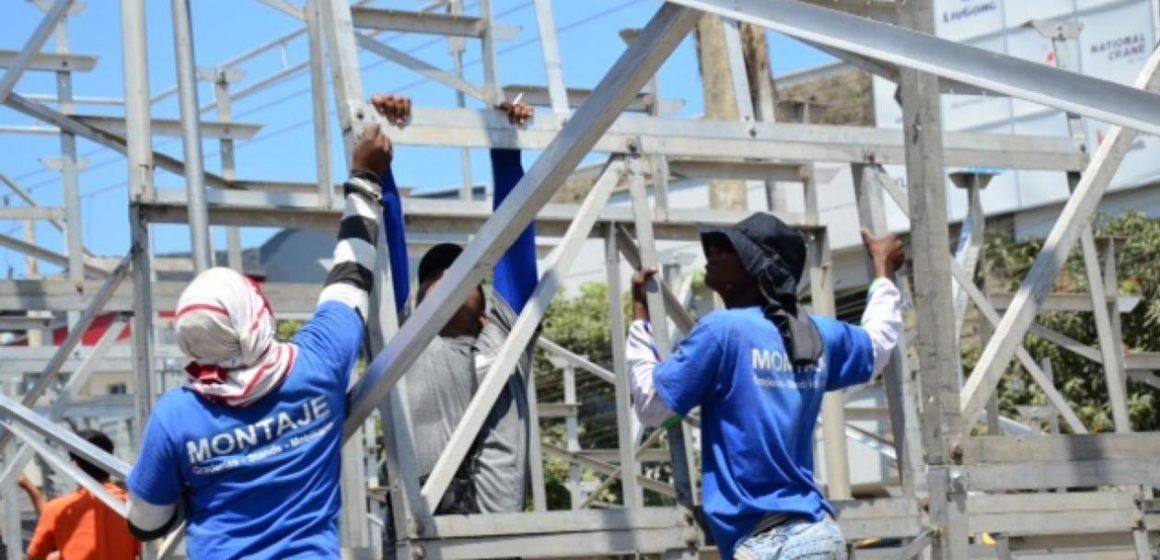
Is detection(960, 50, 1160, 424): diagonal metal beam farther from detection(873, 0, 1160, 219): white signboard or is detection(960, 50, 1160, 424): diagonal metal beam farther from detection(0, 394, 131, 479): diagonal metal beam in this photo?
detection(873, 0, 1160, 219): white signboard

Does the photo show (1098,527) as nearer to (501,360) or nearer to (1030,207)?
(501,360)

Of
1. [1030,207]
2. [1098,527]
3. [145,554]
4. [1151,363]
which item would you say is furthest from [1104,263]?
[1030,207]

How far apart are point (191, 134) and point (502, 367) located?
5.12ft

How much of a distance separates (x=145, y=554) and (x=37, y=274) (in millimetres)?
7211

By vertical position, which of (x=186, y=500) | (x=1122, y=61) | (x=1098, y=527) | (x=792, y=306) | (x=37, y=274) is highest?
(x=1122, y=61)

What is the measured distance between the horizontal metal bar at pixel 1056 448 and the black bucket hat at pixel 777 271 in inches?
17.7

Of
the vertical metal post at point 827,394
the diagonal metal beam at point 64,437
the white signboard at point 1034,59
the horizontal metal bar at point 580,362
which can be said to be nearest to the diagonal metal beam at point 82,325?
the diagonal metal beam at point 64,437

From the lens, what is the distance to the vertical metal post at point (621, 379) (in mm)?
6590

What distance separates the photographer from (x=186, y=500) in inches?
173

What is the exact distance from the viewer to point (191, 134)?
6273 millimetres

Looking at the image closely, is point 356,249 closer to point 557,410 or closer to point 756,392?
point 756,392

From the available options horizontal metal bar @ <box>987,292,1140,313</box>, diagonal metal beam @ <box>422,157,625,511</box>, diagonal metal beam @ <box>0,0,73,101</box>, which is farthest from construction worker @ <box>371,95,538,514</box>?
horizontal metal bar @ <box>987,292,1140,313</box>

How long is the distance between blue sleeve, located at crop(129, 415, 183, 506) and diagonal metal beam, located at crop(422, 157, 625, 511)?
963 mm

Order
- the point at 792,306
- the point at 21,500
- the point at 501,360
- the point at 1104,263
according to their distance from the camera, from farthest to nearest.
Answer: the point at 21,500 → the point at 1104,263 → the point at 501,360 → the point at 792,306
